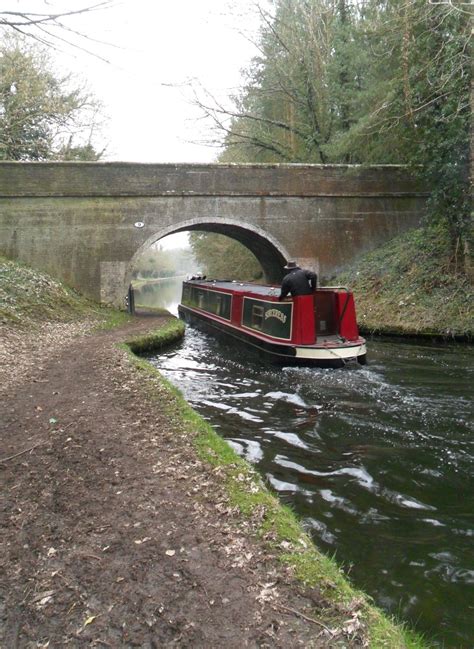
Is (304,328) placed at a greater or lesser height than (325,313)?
lesser

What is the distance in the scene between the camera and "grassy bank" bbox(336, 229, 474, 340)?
9.52 metres

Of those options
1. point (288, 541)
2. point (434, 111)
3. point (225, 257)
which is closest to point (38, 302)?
point (288, 541)

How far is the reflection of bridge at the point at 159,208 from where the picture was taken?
12.9 meters

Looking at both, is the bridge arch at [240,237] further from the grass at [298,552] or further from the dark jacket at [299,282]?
the grass at [298,552]

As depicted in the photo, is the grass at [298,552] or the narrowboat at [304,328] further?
the narrowboat at [304,328]

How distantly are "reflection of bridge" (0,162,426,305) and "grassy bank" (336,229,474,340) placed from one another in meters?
1.81

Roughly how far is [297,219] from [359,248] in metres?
2.15

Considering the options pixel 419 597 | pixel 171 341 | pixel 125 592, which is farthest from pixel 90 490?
pixel 171 341

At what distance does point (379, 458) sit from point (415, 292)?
7.12 meters

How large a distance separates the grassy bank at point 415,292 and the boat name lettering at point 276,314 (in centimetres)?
318

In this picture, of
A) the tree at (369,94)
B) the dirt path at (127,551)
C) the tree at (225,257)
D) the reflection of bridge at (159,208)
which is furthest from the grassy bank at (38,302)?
the tree at (225,257)

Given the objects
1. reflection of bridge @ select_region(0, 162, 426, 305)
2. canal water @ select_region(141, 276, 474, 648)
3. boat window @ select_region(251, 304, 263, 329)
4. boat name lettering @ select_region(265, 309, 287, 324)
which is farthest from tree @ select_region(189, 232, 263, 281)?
canal water @ select_region(141, 276, 474, 648)

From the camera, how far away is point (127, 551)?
8.06 feet

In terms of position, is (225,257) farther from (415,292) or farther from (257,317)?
(257,317)
